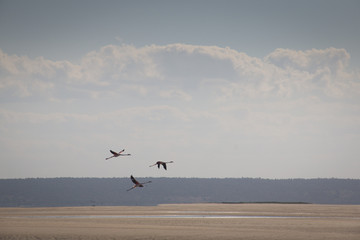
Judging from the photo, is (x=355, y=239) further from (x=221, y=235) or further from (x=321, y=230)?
(x=221, y=235)

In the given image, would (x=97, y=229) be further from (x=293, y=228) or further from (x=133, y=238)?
(x=293, y=228)

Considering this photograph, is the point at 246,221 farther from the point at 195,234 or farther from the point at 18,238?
the point at 18,238

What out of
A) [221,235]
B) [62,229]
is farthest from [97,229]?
[221,235]

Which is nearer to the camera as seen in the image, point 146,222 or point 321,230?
point 321,230

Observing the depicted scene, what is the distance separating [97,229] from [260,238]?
19.1 m

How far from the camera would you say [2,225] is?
6738 cm

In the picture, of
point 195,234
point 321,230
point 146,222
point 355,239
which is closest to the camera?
point 355,239

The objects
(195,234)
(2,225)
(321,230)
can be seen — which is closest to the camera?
(195,234)

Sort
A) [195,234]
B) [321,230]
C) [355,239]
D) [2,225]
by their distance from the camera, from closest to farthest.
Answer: [355,239] → [195,234] → [321,230] → [2,225]

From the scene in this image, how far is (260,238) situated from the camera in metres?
54.1

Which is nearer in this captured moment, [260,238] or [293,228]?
[260,238]

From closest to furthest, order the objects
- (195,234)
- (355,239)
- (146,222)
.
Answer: (355,239) < (195,234) < (146,222)

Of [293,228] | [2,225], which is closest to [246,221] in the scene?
[293,228]

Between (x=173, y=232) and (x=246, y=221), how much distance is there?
17031 mm
